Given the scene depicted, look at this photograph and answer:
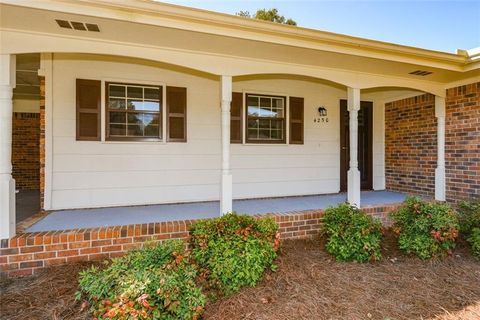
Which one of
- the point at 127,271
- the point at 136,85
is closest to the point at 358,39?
the point at 136,85

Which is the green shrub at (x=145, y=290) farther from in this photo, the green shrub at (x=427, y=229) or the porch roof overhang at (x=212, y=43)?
the green shrub at (x=427, y=229)

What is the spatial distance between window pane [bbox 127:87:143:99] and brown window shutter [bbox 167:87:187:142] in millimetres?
470

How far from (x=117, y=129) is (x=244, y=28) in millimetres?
2743

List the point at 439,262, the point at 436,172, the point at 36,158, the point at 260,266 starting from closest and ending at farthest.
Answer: the point at 260,266 → the point at 439,262 → the point at 436,172 → the point at 36,158

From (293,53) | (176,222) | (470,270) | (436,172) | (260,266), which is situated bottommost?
(470,270)

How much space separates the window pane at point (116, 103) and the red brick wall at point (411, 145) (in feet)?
19.2

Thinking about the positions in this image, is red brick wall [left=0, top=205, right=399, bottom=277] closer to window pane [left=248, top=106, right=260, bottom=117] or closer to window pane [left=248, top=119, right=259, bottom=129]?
window pane [left=248, top=119, right=259, bottom=129]

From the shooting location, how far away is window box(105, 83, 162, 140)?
4.65 metres

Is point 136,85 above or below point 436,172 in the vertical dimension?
above

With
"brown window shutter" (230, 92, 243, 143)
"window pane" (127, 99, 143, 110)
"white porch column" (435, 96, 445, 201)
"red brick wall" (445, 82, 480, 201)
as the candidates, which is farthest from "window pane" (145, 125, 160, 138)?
"red brick wall" (445, 82, 480, 201)

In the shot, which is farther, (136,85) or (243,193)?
(243,193)

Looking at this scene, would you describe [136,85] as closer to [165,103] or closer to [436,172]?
[165,103]

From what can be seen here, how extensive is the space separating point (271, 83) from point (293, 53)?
5.88ft

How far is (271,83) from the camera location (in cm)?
567
